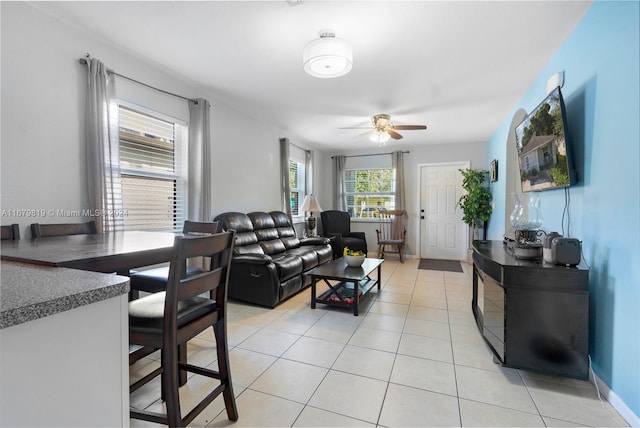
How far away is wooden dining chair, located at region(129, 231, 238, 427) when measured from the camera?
3.87 feet

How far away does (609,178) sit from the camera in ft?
5.71

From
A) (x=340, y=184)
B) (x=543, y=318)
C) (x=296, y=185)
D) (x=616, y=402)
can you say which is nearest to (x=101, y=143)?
(x=543, y=318)

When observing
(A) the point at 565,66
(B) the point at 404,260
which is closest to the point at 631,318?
(A) the point at 565,66

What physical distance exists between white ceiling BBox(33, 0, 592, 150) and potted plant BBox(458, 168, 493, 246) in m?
1.81

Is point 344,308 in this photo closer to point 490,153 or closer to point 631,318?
point 631,318

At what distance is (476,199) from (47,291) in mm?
5841

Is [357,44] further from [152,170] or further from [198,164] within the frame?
[152,170]

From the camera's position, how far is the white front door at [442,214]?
618cm

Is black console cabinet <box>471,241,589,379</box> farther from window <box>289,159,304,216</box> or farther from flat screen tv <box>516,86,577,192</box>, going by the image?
window <box>289,159,304,216</box>

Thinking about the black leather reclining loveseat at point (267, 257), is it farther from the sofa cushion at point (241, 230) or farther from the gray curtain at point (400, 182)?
the gray curtain at point (400, 182)

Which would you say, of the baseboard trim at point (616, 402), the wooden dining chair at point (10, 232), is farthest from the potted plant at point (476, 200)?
the wooden dining chair at point (10, 232)

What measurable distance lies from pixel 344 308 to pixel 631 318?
87.8 inches

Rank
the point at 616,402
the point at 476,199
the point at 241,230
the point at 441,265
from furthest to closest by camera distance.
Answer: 1. the point at 441,265
2. the point at 476,199
3. the point at 241,230
4. the point at 616,402

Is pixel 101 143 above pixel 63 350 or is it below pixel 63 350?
above
